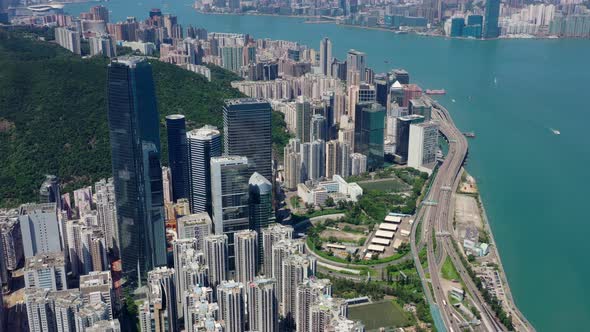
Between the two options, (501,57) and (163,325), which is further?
(501,57)

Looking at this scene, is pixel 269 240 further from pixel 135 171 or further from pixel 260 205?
pixel 135 171

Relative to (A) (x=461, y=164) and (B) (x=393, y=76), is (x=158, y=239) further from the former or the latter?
(B) (x=393, y=76)

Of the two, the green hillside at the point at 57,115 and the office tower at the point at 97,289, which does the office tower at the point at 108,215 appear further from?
the green hillside at the point at 57,115

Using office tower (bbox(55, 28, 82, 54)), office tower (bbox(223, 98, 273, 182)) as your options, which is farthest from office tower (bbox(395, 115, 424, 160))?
office tower (bbox(55, 28, 82, 54))

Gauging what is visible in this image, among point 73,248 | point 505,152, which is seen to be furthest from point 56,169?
point 505,152

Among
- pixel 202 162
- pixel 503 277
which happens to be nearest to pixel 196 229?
pixel 202 162
